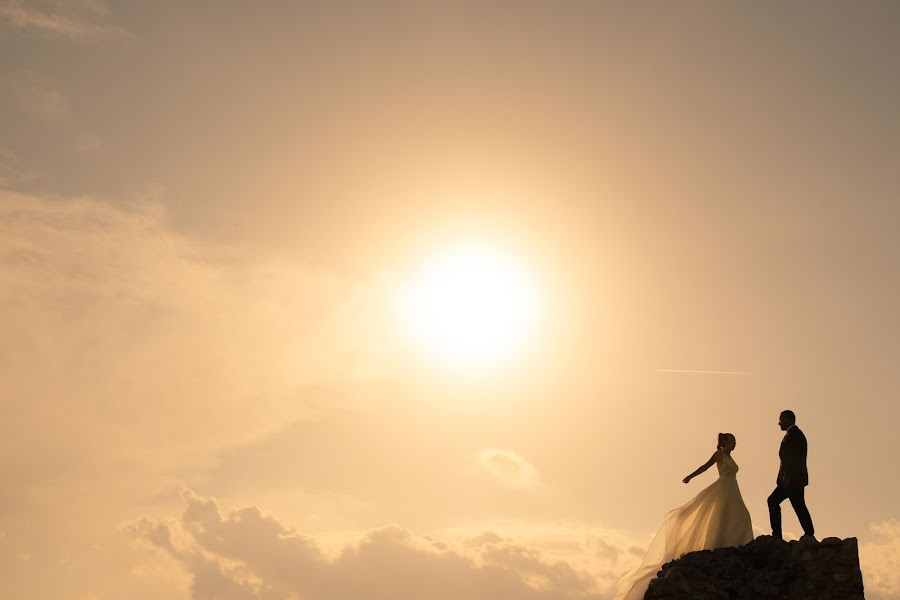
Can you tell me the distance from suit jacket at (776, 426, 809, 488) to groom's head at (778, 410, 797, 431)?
0.15 meters

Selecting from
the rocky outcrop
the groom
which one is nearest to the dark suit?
the groom

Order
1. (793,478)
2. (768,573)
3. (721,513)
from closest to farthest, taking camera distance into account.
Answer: (768,573)
(793,478)
(721,513)

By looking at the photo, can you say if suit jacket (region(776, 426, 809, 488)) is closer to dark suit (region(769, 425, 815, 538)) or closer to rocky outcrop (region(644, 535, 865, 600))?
dark suit (region(769, 425, 815, 538))

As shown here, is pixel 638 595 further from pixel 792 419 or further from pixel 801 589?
pixel 792 419

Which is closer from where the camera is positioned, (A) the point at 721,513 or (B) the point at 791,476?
(B) the point at 791,476

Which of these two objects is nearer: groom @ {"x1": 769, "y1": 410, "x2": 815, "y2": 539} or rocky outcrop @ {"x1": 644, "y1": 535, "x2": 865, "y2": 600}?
rocky outcrop @ {"x1": 644, "y1": 535, "x2": 865, "y2": 600}

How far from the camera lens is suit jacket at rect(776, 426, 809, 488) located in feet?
73.1

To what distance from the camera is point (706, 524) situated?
23.8 m

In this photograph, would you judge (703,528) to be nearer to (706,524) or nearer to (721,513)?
(706,524)

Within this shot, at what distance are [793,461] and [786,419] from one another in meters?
1.20

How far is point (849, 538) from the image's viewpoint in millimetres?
20547

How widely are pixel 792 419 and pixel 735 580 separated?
4829 millimetres

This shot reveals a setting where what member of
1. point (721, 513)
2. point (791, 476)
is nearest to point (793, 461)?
point (791, 476)

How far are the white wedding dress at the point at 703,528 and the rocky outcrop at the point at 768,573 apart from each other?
83 cm
